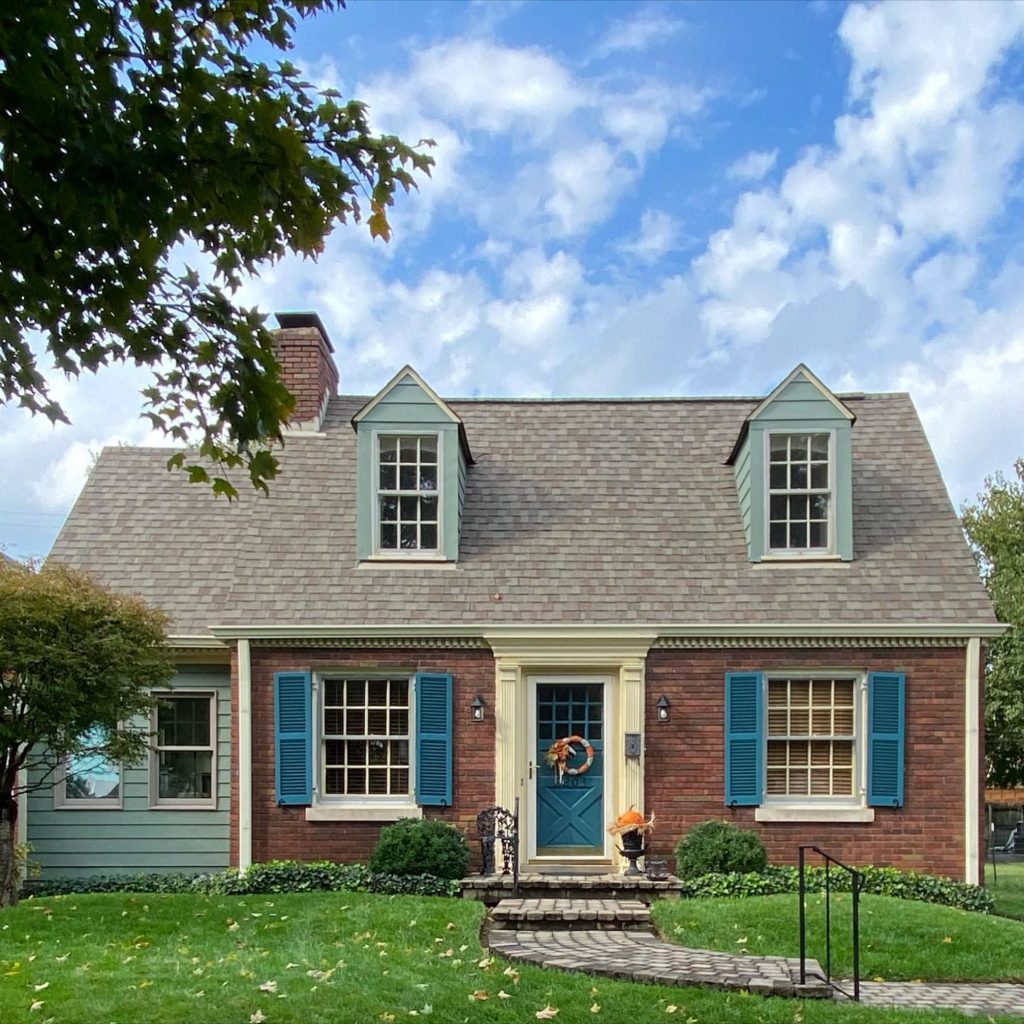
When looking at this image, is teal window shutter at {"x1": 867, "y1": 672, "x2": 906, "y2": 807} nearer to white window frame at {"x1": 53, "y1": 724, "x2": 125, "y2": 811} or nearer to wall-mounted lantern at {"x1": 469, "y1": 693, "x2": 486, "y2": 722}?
wall-mounted lantern at {"x1": 469, "y1": 693, "x2": 486, "y2": 722}

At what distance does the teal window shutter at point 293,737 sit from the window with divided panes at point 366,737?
0.98 ft

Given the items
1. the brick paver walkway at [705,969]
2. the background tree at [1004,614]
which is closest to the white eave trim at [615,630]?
the brick paver walkway at [705,969]

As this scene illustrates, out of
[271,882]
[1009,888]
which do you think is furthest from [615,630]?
[1009,888]

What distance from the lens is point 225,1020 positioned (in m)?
7.41

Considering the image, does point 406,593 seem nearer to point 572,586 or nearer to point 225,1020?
point 572,586

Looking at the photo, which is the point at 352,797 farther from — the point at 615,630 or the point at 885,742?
the point at 885,742

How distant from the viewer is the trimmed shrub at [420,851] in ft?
42.0

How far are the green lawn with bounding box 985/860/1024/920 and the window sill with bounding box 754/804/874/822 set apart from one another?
204 cm

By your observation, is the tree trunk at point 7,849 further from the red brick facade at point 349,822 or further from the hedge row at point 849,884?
the hedge row at point 849,884

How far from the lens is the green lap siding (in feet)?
47.1

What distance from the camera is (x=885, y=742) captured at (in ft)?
43.8

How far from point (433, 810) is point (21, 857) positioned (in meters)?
4.72

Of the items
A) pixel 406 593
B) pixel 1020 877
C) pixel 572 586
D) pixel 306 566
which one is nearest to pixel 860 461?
pixel 572 586

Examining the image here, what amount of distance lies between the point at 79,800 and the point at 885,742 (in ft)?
31.2
